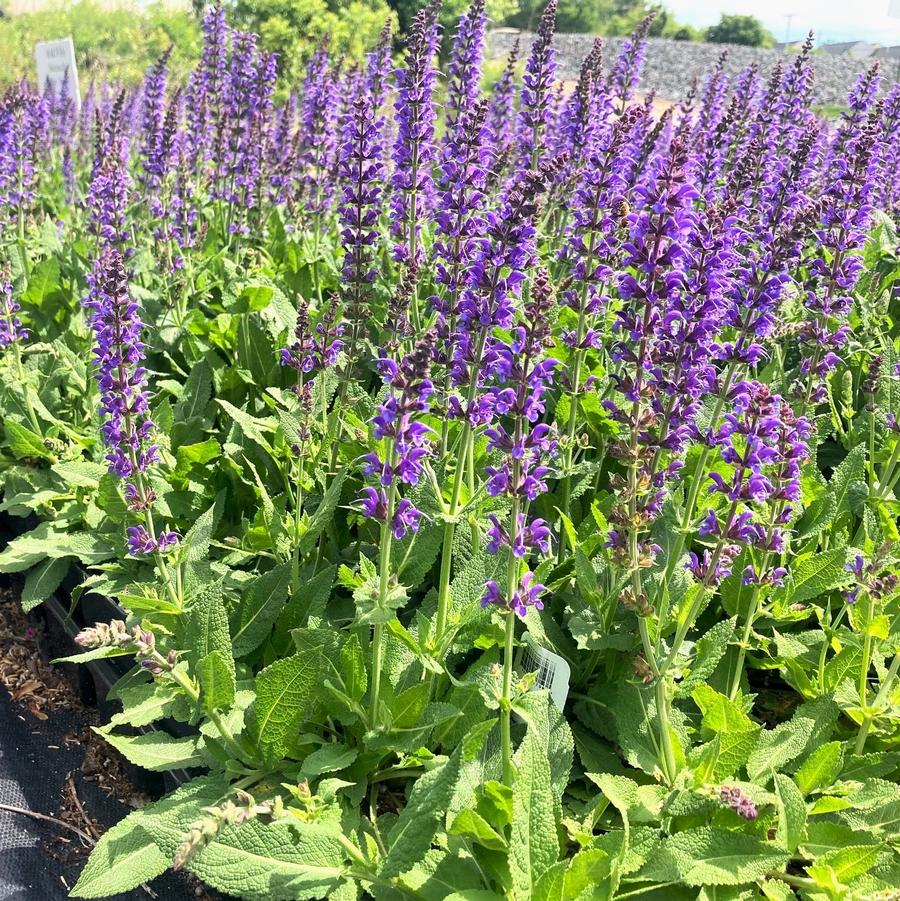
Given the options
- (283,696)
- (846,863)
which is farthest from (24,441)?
(846,863)

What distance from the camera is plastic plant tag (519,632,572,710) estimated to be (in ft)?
9.17

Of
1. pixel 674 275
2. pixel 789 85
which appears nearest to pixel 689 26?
pixel 789 85

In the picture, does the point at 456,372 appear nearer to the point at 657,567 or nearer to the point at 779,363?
the point at 657,567

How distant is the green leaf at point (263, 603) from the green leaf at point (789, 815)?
1934mm

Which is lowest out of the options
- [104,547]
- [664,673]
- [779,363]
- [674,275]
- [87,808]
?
[87,808]

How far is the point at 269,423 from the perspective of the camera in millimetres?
4207

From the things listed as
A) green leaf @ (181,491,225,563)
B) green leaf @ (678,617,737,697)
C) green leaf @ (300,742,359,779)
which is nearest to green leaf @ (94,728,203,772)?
green leaf @ (300,742,359,779)

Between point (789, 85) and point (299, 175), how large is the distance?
3805mm

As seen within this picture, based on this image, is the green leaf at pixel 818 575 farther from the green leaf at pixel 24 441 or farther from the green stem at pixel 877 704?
the green leaf at pixel 24 441

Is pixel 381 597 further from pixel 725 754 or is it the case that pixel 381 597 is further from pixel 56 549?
pixel 56 549

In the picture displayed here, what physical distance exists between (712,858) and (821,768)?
0.58 m

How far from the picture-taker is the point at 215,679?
2.82m

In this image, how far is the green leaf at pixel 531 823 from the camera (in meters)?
2.40

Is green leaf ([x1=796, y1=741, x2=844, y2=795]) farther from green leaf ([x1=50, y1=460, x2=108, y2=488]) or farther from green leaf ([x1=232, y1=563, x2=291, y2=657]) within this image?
green leaf ([x1=50, y1=460, x2=108, y2=488])
